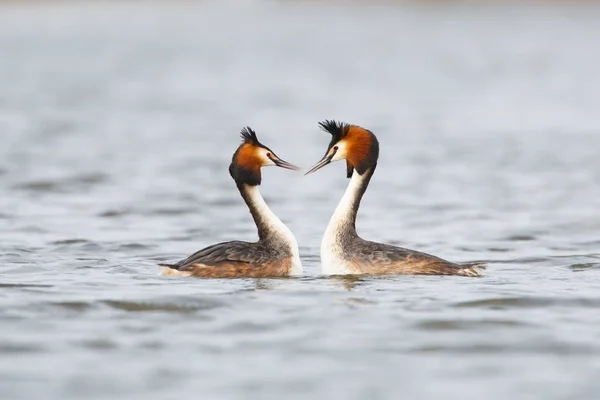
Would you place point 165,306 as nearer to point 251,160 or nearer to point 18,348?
point 18,348

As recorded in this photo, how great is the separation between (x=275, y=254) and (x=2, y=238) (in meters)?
4.11

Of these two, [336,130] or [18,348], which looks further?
[336,130]

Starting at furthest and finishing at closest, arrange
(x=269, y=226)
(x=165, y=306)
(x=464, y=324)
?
(x=269, y=226), (x=165, y=306), (x=464, y=324)

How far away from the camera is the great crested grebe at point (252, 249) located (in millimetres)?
11258

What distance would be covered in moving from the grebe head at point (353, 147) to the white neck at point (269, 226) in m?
0.52

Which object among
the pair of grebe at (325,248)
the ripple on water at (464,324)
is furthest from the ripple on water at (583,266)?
the ripple on water at (464,324)

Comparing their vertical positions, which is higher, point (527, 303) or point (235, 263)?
point (235, 263)

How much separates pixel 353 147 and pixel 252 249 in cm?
123

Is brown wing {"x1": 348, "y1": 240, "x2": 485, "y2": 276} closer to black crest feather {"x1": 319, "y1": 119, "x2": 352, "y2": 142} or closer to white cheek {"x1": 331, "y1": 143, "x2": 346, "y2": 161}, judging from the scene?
white cheek {"x1": 331, "y1": 143, "x2": 346, "y2": 161}

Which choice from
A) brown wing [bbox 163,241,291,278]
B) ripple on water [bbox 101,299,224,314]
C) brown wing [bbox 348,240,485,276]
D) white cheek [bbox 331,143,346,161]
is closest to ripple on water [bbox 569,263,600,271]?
brown wing [bbox 348,240,485,276]

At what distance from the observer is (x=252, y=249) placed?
37.6 ft

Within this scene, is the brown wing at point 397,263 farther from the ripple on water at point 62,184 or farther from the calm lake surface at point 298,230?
the ripple on water at point 62,184

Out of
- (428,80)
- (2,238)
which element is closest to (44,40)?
(428,80)

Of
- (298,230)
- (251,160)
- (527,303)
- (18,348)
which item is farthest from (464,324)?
(298,230)
